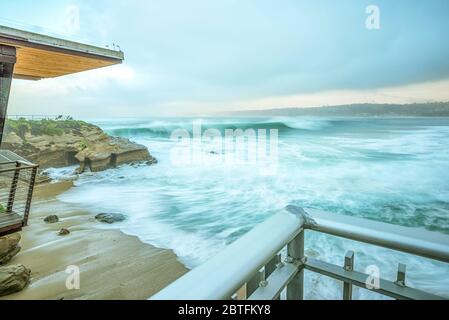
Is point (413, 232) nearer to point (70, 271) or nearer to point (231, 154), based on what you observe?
point (70, 271)

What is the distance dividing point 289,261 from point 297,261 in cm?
3

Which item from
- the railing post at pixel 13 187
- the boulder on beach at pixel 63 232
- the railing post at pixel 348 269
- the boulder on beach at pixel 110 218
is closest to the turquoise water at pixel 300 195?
the boulder on beach at pixel 110 218

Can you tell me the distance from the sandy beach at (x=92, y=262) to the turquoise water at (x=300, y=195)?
0.63 m

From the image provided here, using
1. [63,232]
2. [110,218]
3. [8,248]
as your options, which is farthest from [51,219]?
[8,248]

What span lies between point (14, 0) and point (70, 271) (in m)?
12.2

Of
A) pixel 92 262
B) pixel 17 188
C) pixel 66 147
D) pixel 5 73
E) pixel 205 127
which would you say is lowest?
pixel 92 262

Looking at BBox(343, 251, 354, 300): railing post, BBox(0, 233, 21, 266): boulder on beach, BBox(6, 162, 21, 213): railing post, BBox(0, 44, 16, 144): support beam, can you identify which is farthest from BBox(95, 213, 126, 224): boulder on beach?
BBox(343, 251, 354, 300): railing post

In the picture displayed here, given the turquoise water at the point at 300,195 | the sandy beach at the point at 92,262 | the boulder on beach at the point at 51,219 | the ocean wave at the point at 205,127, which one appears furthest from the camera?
the ocean wave at the point at 205,127

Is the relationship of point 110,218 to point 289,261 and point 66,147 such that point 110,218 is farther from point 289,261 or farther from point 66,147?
point 66,147

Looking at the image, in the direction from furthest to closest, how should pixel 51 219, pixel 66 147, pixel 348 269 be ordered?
pixel 66 147, pixel 51 219, pixel 348 269

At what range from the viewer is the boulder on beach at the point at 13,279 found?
3944 mm

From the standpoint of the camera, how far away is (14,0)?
1103cm

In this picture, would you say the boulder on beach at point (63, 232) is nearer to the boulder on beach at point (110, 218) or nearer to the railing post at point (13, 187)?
the boulder on beach at point (110, 218)

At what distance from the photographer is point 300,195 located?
11.2 meters
